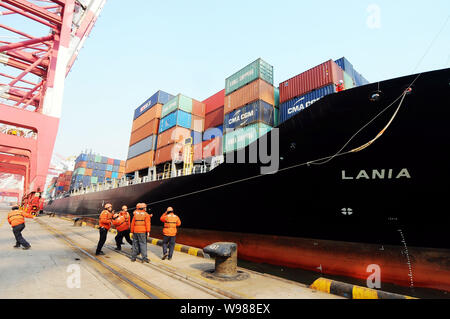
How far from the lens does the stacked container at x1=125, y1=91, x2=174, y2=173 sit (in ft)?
54.4

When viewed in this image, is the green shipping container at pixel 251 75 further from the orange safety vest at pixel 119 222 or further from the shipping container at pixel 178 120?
the orange safety vest at pixel 119 222

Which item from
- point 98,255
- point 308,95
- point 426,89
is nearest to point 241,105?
point 308,95

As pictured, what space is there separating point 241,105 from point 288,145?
5545 millimetres

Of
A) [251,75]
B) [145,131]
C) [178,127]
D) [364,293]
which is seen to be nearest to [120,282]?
[364,293]

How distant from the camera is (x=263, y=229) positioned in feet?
21.7

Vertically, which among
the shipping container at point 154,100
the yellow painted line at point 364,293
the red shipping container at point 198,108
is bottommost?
the yellow painted line at point 364,293

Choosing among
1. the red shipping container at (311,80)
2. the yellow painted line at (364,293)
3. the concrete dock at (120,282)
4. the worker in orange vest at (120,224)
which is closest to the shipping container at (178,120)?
the red shipping container at (311,80)

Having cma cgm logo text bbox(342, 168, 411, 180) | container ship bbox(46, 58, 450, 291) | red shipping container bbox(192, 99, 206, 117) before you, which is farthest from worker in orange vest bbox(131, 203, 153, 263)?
red shipping container bbox(192, 99, 206, 117)

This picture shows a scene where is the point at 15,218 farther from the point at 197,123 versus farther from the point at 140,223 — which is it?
the point at 197,123

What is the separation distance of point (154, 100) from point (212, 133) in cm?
797

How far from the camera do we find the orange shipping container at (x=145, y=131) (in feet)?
56.5

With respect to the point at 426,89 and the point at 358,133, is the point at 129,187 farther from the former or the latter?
the point at 426,89

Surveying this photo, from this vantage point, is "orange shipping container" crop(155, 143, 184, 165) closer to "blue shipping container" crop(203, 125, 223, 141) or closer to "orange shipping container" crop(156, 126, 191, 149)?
"orange shipping container" crop(156, 126, 191, 149)

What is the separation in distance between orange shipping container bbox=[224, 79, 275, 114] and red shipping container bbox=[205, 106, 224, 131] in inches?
96.6
